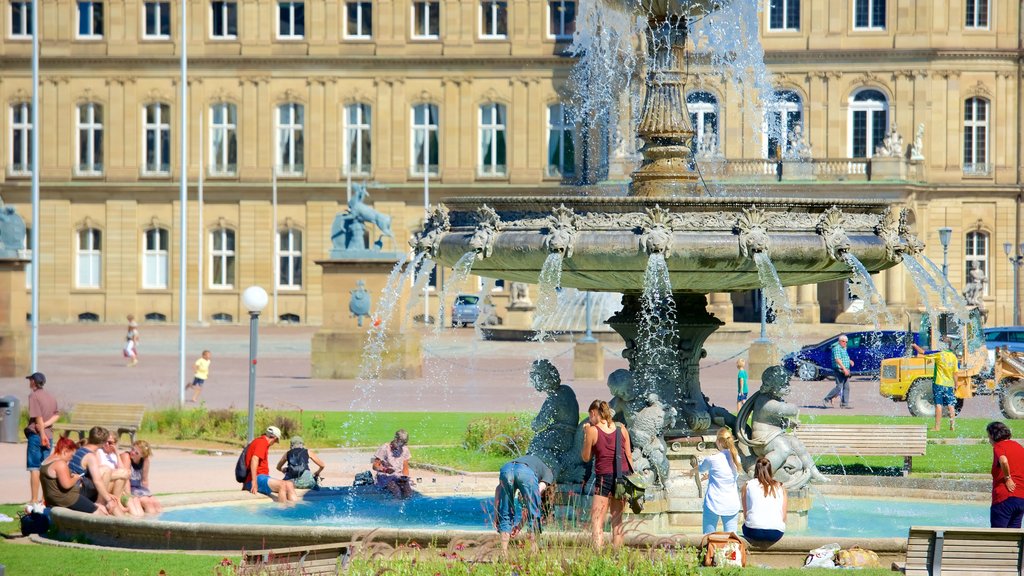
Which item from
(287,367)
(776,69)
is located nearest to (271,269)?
(776,69)

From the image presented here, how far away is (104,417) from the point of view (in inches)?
1067

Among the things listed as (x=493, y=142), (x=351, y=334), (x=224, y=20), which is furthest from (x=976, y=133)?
(x=351, y=334)

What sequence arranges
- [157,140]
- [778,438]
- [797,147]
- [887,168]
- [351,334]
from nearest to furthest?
[778,438]
[351,334]
[887,168]
[797,147]
[157,140]

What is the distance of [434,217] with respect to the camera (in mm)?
17078

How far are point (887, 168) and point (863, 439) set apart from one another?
46.1 metres

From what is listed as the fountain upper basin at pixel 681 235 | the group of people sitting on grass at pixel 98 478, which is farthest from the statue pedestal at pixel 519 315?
the fountain upper basin at pixel 681 235

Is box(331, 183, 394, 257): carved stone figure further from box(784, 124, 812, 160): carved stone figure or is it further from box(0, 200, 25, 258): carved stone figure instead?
box(784, 124, 812, 160): carved stone figure

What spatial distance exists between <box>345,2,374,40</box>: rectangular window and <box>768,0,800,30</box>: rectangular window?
15713mm

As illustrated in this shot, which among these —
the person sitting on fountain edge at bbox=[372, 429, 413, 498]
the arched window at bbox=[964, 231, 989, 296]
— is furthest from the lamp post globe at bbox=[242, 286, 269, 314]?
the arched window at bbox=[964, 231, 989, 296]

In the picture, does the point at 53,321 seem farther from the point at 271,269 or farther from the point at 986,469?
the point at 986,469

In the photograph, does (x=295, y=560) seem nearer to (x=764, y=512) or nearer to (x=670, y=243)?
(x=764, y=512)

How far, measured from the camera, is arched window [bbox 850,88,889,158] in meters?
70.9

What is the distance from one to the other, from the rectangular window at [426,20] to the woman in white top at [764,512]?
199ft

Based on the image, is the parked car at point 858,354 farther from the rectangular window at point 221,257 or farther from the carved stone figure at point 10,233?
the rectangular window at point 221,257
